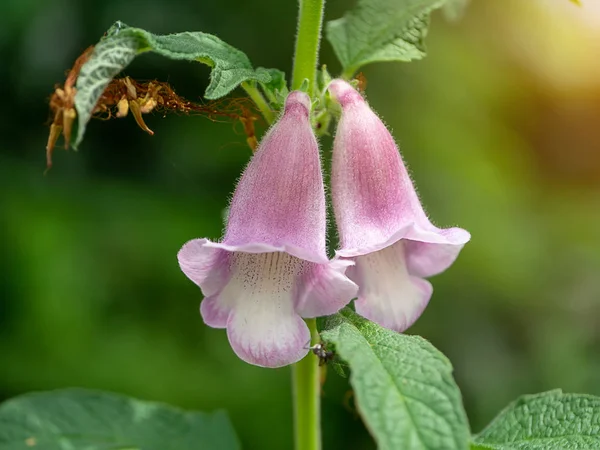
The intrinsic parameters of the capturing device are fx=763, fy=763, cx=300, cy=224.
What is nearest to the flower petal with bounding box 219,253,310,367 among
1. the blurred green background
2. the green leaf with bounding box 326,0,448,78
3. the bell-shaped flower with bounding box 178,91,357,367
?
the bell-shaped flower with bounding box 178,91,357,367

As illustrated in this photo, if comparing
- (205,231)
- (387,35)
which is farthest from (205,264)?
(205,231)

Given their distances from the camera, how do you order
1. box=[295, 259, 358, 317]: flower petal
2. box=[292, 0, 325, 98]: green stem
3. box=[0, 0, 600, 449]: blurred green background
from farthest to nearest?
box=[0, 0, 600, 449]: blurred green background < box=[292, 0, 325, 98]: green stem < box=[295, 259, 358, 317]: flower petal

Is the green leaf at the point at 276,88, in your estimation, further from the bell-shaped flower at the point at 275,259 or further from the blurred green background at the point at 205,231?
the blurred green background at the point at 205,231

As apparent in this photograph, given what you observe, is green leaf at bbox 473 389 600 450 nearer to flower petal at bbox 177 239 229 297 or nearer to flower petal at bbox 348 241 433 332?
flower petal at bbox 348 241 433 332

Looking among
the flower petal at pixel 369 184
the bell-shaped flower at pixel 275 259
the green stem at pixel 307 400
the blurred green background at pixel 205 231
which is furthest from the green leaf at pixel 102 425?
the blurred green background at pixel 205 231

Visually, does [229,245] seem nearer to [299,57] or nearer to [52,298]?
[299,57]

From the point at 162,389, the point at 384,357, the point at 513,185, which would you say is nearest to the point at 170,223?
the point at 162,389
